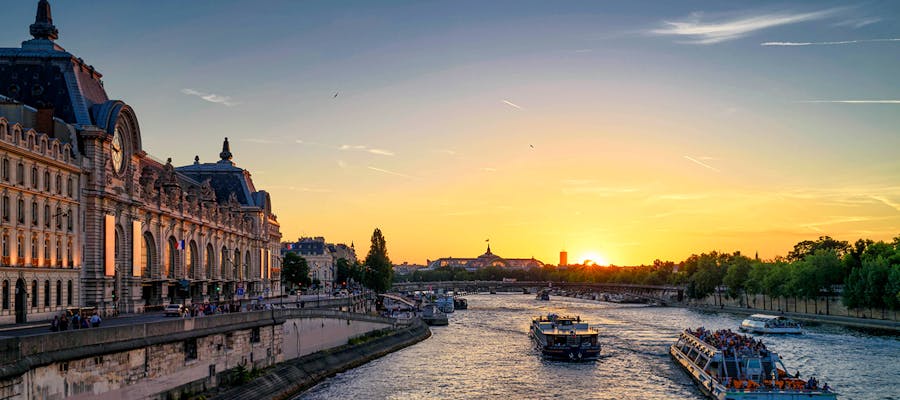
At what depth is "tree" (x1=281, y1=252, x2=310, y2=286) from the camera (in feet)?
511

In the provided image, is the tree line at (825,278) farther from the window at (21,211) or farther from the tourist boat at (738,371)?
the window at (21,211)

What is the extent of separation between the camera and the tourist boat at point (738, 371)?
47.2m

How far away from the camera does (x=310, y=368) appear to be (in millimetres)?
58344

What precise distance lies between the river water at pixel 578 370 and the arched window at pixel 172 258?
18.1 metres

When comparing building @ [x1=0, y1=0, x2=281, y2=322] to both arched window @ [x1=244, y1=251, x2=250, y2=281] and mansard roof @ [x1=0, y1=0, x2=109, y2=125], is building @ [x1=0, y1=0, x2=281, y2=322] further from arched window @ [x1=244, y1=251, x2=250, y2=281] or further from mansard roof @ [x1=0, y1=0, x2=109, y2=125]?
arched window @ [x1=244, y1=251, x2=250, y2=281]

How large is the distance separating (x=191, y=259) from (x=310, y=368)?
26022 mm

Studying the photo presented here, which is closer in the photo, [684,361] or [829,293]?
[684,361]

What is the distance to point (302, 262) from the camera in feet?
529

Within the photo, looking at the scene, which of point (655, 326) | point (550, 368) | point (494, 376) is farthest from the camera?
point (655, 326)

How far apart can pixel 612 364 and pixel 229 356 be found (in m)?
37.5

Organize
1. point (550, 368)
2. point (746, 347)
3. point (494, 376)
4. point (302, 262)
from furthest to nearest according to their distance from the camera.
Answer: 1. point (302, 262)
2. point (550, 368)
3. point (494, 376)
4. point (746, 347)

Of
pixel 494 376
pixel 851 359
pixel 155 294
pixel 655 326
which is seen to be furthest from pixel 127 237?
pixel 655 326

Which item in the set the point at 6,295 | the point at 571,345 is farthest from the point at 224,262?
the point at 6,295

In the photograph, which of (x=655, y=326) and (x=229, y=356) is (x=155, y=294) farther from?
(x=655, y=326)
